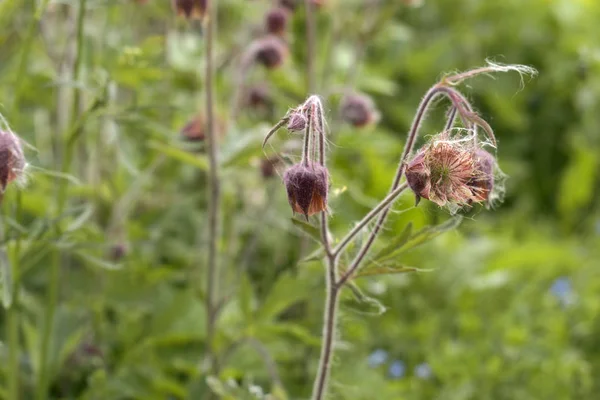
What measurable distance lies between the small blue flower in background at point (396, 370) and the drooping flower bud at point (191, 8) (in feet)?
4.04

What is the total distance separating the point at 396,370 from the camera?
257 cm

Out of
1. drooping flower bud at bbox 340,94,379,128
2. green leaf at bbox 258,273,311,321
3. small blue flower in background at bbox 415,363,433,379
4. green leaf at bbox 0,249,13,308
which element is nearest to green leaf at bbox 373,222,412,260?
green leaf at bbox 258,273,311,321

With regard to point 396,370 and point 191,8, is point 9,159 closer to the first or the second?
point 191,8

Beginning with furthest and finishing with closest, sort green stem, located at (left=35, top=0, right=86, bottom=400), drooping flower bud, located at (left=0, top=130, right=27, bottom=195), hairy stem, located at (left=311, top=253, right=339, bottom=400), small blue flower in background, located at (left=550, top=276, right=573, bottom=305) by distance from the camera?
small blue flower in background, located at (left=550, top=276, right=573, bottom=305) < green stem, located at (left=35, top=0, right=86, bottom=400) < hairy stem, located at (left=311, top=253, right=339, bottom=400) < drooping flower bud, located at (left=0, top=130, right=27, bottom=195)

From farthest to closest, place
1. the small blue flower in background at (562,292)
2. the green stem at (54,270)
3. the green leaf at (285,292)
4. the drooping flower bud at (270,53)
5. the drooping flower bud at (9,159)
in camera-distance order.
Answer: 1. the small blue flower in background at (562,292)
2. the drooping flower bud at (270,53)
3. the green leaf at (285,292)
4. the green stem at (54,270)
5. the drooping flower bud at (9,159)

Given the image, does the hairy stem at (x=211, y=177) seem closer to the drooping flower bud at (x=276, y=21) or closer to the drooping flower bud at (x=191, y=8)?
the drooping flower bud at (x=191, y=8)

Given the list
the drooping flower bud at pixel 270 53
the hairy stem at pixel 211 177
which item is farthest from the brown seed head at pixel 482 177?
the drooping flower bud at pixel 270 53

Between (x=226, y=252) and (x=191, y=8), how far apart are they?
34.1 inches

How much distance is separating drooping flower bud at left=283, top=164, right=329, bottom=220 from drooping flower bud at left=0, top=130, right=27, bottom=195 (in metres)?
0.45

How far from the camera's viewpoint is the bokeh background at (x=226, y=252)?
6.59 ft

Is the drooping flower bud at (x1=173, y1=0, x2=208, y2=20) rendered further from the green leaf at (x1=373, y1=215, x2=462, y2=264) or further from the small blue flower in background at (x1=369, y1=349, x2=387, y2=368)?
the small blue flower in background at (x1=369, y1=349, x2=387, y2=368)

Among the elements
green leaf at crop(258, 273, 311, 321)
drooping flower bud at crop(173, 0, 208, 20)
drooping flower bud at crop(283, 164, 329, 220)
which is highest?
drooping flower bud at crop(173, 0, 208, 20)

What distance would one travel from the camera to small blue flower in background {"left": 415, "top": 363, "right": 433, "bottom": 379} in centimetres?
254

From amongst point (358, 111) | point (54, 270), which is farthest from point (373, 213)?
point (358, 111)
